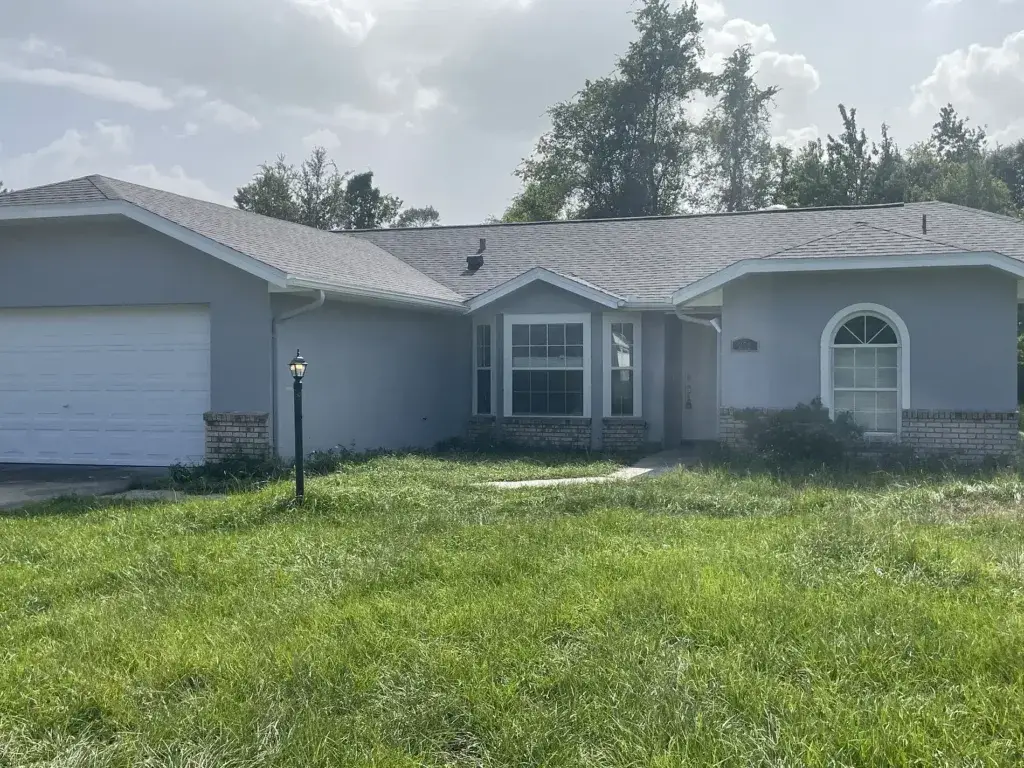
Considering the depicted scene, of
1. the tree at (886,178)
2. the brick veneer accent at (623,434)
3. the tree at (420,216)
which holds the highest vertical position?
the tree at (420,216)

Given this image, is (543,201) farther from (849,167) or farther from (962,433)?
(962,433)

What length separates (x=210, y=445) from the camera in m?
12.1

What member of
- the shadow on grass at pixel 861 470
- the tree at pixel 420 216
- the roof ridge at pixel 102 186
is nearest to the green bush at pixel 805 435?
the shadow on grass at pixel 861 470

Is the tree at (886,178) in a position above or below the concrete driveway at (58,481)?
above

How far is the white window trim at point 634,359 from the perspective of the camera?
1459 cm

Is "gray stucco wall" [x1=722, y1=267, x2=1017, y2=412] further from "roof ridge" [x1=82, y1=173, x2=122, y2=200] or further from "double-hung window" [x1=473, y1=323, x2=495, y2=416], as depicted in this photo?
"roof ridge" [x1=82, y1=173, x2=122, y2=200]

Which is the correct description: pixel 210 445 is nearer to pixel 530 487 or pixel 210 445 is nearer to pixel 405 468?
pixel 405 468

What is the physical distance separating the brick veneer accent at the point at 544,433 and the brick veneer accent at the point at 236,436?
4490mm

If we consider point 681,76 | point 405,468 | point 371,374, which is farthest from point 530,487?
point 681,76

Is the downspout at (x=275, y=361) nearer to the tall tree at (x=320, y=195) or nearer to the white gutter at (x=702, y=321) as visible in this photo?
the white gutter at (x=702, y=321)

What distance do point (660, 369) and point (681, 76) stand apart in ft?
91.3

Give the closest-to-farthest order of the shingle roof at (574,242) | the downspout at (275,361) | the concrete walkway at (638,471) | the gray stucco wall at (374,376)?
the concrete walkway at (638,471) < the downspout at (275,361) < the gray stucco wall at (374,376) < the shingle roof at (574,242)

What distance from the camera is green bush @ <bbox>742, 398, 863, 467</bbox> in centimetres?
1195

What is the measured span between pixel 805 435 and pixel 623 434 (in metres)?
3.28
